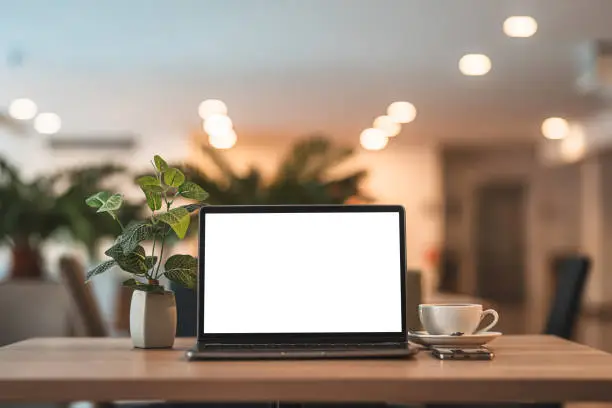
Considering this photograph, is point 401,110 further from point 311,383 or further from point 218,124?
point 311,383

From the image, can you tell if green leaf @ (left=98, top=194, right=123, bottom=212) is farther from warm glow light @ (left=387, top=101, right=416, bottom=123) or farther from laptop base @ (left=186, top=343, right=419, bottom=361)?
warm glow light @ (left=387, top=101, right=416, bottom=123)

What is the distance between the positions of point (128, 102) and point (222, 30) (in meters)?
2.81

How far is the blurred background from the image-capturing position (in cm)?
517

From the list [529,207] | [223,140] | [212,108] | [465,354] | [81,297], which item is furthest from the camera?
[529,207]

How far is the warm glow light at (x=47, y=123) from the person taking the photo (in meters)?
8.70

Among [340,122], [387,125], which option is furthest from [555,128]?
[340,122]

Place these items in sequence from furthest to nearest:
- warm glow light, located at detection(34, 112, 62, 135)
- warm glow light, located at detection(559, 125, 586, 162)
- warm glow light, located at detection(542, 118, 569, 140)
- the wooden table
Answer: warm glow light, located at detection(559, 125, 586, 162)
warm glow light, located at detection(542, 118, 569, 140)
warm glow light, located at detection(34, 112, 62, 135)
the wooden table

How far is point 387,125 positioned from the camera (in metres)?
8.82

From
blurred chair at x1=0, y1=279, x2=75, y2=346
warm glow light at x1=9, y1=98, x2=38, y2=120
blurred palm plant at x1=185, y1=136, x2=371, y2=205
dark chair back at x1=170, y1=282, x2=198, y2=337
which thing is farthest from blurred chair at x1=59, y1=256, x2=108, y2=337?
warm glow light at x1=9, y1=98, x2=38, y2=120

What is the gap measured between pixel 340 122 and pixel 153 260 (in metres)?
7.49

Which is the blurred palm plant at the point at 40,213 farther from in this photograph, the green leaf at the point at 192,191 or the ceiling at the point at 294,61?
the green leaf at the point at 192,191

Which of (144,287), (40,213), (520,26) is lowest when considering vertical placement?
(144,287)

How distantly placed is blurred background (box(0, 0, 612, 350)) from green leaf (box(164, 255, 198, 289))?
1.07m

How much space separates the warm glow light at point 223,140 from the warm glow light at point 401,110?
1751 millimetres
